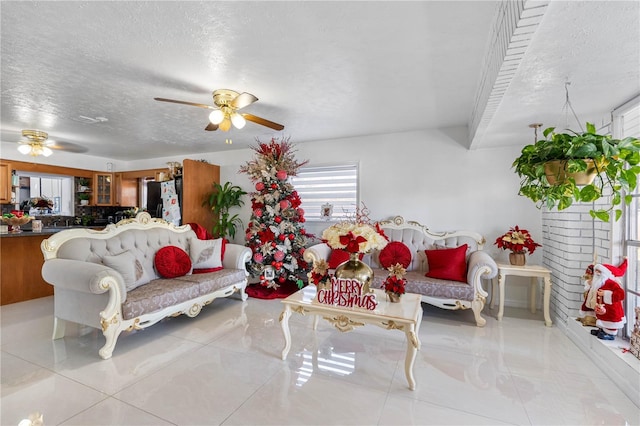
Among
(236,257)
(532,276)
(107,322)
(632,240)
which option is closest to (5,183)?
(236,257)

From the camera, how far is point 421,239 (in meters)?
3.79

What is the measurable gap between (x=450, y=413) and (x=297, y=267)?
9.00 ft

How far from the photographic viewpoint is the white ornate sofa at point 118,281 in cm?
234

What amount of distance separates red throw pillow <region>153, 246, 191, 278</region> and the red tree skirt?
109cm

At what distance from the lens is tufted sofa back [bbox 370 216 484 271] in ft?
12.0

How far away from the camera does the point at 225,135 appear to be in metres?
4.51

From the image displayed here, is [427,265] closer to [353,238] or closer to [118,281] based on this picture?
[353,238]

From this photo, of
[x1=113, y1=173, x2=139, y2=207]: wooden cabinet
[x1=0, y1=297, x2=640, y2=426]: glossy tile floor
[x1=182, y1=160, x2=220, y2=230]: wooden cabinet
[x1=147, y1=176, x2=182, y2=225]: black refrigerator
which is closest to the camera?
[x1=0, y1=297, x2=640, y2=426]: glossy tile floor

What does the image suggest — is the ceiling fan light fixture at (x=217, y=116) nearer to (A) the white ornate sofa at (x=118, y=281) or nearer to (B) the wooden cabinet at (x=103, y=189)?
(A) the white ornate sofa at (x=118, y=281)

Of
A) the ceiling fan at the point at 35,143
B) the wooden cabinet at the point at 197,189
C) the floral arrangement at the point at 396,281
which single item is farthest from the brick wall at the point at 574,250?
the ceiling fan at the point at 35,143

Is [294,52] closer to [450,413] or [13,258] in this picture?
[450,413]

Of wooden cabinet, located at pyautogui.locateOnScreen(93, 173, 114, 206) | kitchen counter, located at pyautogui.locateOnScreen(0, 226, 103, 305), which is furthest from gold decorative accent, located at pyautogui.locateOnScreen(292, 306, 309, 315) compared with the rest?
wooden cabinet, located at pyautogui.locateOnScreen(93, 173, 114, 206)

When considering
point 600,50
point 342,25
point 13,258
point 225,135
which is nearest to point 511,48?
point 600,50

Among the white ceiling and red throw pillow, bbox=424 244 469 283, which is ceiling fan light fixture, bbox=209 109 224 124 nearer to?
the white ceiling
